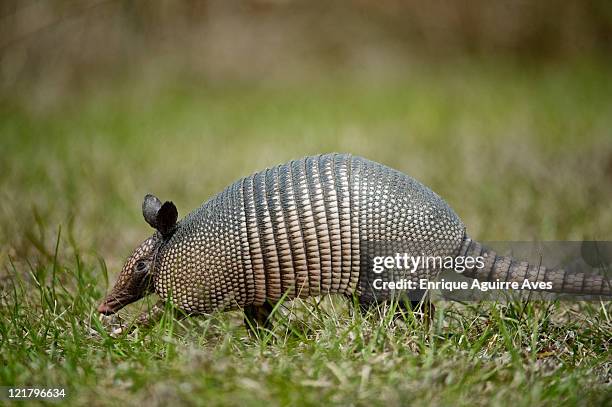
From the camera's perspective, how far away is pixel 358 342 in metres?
3.80

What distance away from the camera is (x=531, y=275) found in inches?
160

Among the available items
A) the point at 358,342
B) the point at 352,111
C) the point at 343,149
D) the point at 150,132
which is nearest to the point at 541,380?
the point at 358,342

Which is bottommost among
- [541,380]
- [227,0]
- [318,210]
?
[541,380]

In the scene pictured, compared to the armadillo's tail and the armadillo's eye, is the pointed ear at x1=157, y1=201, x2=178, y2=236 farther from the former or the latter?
the armadillo's tail

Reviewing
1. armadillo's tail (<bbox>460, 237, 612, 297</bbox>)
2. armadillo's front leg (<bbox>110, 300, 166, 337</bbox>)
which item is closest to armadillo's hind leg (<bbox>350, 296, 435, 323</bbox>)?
armadillo's tail (<bbox>460, 237, 612, 297</bbox>)

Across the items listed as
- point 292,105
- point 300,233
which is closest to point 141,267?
point 300,233

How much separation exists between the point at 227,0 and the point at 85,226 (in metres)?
11.9

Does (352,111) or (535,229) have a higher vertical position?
(352,111)

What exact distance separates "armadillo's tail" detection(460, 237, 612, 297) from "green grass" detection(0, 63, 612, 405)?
227 mm

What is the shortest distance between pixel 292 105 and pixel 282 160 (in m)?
4.44

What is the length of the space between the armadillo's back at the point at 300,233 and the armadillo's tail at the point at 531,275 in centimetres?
18

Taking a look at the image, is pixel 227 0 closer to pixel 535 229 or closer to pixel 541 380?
pixel 535 229

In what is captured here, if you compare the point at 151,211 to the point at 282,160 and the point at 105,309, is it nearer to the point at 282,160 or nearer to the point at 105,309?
the point at 105,309

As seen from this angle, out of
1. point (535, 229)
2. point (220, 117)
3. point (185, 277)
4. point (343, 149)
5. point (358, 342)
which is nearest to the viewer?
point (358, 342)
